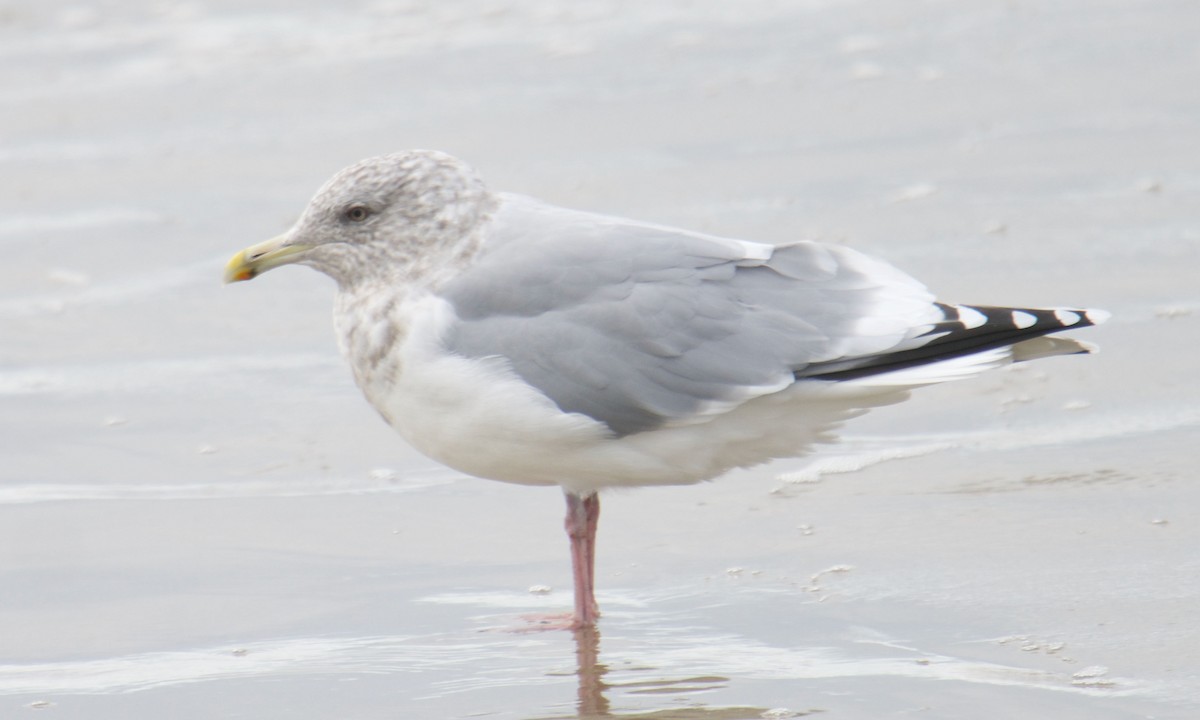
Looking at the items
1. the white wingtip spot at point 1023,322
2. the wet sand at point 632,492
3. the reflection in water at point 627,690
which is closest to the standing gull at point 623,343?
the white wingtip spot at point 1023,322

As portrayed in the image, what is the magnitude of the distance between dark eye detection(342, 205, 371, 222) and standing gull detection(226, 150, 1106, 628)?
5 cm

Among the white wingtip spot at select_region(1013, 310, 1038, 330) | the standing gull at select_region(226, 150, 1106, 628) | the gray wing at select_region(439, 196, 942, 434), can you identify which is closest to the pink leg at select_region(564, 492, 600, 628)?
the standing gull at select_region(226, 150, 1106, 628)

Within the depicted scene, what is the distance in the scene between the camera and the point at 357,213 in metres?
4.68

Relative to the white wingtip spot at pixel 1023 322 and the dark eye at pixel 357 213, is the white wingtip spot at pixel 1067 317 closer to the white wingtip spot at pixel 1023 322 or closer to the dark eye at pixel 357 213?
the white wingtip spot at pixel 1023 322

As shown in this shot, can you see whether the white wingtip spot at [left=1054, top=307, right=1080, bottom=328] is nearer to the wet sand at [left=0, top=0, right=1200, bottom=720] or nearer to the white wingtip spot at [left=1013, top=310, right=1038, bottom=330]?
the white wingtip spot at [left=1013, top=310, right=1038, bottom=330]

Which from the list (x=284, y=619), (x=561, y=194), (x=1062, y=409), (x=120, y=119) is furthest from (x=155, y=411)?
(x=120, y=119)

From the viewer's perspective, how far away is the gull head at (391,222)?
4.60m

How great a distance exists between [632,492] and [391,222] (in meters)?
1.27

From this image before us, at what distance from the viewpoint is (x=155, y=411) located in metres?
6.12

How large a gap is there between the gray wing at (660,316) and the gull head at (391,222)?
123 millimetres

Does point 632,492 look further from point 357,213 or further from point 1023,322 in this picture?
point 1023,322

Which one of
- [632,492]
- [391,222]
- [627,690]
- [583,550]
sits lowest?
[627,690]

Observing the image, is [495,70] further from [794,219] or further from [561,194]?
[794,219]

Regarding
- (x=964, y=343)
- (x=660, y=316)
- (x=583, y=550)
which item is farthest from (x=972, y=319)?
(x=583, y=550)
